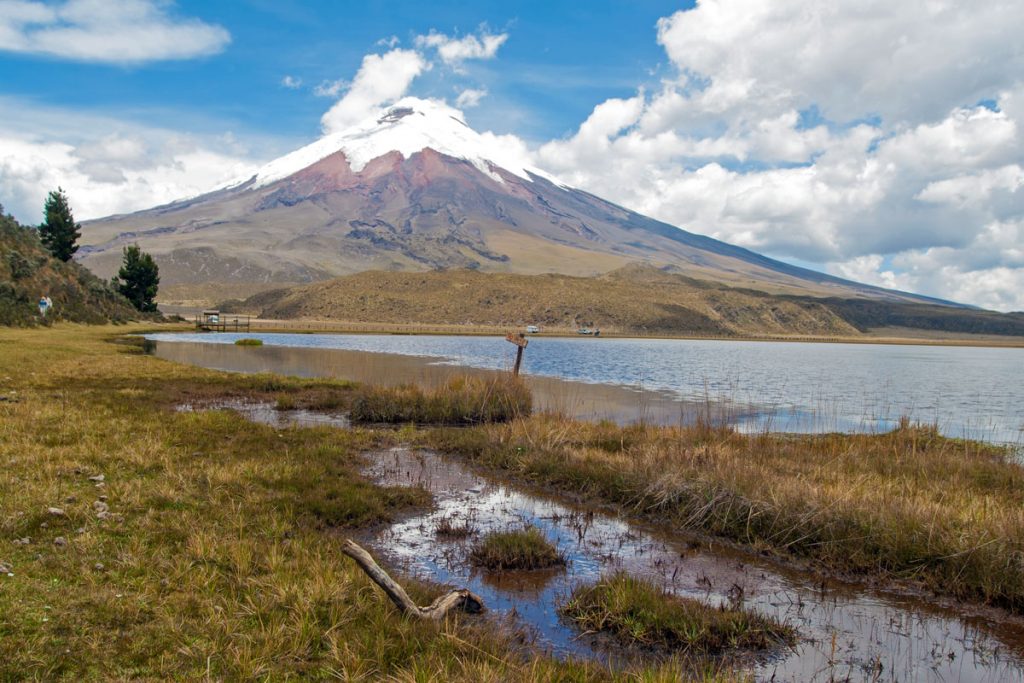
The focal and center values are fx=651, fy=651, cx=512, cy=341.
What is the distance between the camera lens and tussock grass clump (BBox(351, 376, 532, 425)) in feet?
60.2

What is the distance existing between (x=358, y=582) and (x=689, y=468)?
19.9 feet

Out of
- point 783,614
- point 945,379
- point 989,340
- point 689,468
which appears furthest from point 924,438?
point 989,340

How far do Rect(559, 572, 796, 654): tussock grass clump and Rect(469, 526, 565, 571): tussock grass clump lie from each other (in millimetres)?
1196

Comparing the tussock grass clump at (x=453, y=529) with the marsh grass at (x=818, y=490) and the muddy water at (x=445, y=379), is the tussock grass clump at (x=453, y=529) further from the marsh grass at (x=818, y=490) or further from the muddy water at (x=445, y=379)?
the muddy water at (x=445, y=379)

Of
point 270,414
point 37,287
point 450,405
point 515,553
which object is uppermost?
point 37,287

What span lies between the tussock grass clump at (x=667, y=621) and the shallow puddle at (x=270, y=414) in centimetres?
1118

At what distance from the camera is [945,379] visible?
139 ft

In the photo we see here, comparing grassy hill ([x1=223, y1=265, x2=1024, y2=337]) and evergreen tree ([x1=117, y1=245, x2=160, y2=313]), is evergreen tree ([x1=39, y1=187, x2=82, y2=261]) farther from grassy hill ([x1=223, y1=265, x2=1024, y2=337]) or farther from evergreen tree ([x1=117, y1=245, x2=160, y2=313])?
grassy hill ([x1=223, y1=265, x2=1024, y2=337])

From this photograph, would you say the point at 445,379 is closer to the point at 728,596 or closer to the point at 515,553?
the point at 515,553

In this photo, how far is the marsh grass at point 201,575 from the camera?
4727mm

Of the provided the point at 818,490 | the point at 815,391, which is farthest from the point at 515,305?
the point at 818,490

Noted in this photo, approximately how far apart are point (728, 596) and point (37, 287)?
51.5m

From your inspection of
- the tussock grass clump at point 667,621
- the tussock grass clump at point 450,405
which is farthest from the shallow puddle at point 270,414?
the tussock grass clump at point 667,621

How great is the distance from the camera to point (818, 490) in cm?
909
